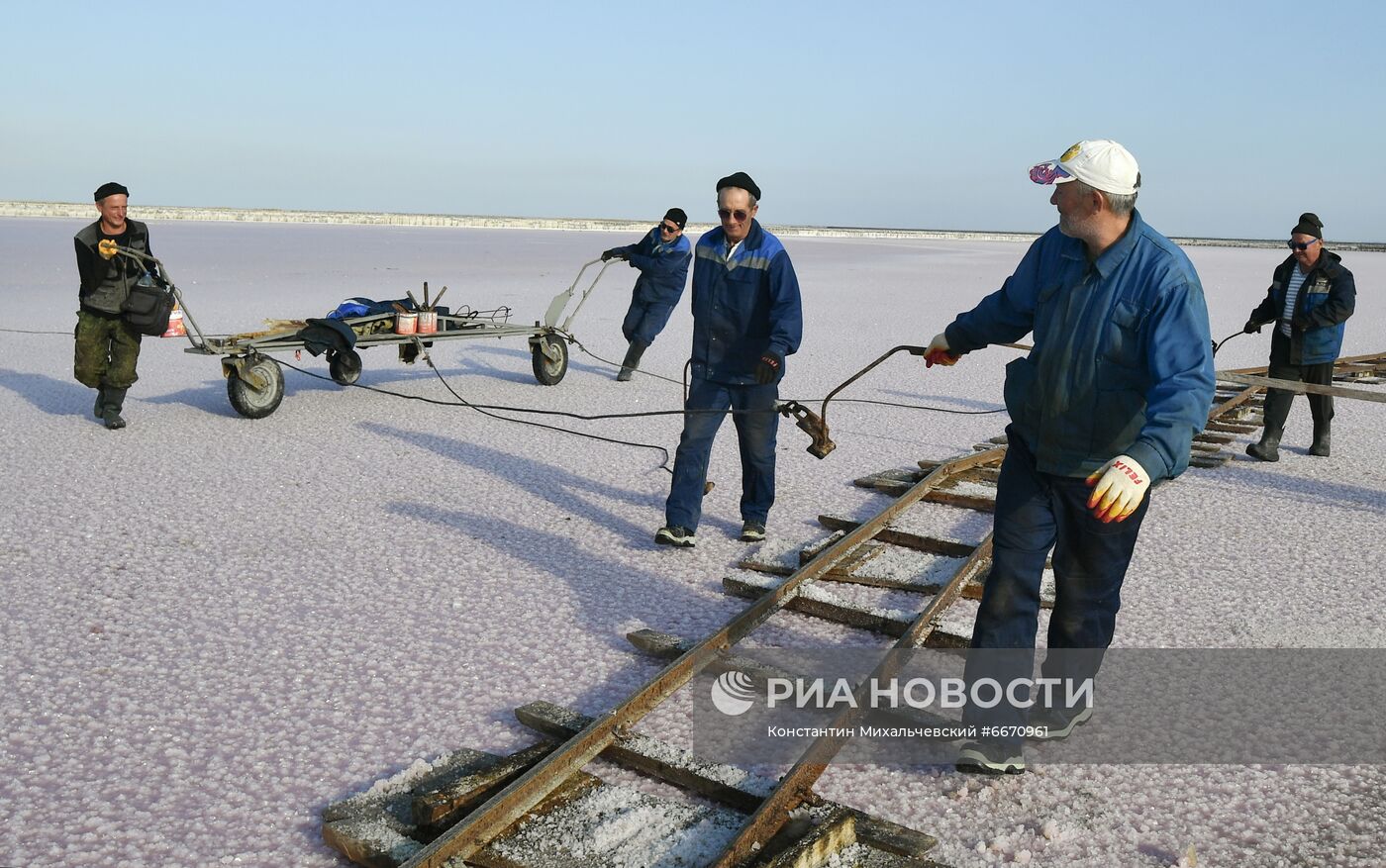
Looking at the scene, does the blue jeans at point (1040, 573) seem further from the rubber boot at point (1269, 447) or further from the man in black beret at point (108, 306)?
the man in black beret at point (108, 306)

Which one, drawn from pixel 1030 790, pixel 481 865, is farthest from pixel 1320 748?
pixel 481 865

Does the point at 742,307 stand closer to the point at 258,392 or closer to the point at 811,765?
the point at 811,765

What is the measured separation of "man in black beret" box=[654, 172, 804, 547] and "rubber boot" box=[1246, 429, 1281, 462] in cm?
506

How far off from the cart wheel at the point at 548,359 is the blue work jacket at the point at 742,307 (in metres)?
5.81

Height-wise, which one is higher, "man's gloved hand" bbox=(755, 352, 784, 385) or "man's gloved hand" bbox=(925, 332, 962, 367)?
"man's gloved hand" bbox=(925, 332, 962, 367)

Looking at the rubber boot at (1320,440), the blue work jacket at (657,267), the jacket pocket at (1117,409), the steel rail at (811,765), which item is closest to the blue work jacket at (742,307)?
the steel rail at (811,765)

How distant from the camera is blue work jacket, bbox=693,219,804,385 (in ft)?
20.3

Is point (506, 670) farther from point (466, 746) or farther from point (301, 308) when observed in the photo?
point (301, 308)

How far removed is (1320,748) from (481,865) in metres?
3.07

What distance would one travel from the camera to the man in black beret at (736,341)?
6.18 m

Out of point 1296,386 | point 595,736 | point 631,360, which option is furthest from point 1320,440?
point 595,736

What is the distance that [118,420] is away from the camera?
29.5 ft

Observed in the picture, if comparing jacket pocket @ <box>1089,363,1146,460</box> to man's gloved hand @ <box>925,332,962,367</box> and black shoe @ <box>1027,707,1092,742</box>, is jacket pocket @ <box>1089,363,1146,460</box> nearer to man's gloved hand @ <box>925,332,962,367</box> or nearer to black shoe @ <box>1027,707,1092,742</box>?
man's gloved hand @ <box>925,332,962,367</box>

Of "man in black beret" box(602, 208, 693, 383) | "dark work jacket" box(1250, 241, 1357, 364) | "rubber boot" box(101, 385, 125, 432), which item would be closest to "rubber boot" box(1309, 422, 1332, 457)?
"dark work jacket" box(1250, 241, 1357, 364)
